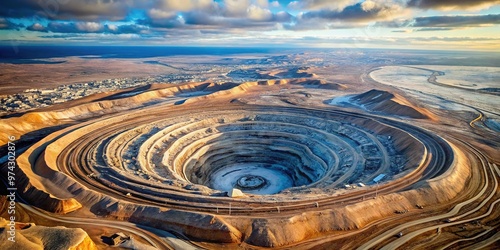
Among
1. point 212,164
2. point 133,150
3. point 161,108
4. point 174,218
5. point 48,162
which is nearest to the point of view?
point 174,218

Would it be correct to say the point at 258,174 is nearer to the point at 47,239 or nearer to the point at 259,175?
the point at 259,175

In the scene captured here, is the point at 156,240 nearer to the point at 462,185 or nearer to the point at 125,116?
the point at 462,185

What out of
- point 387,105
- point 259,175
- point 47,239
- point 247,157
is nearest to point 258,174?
point 259,175

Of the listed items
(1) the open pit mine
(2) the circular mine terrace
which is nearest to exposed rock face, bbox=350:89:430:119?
(1) the open pit mine

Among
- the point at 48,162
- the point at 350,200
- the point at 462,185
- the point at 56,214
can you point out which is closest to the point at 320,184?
the point at 350,200

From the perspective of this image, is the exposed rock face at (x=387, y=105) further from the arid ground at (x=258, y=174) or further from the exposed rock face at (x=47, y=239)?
the exposed rock face at (x=47, y=239)

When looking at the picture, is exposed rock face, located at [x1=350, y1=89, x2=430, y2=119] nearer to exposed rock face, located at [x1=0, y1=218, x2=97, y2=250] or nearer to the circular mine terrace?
the circular mine terrace
